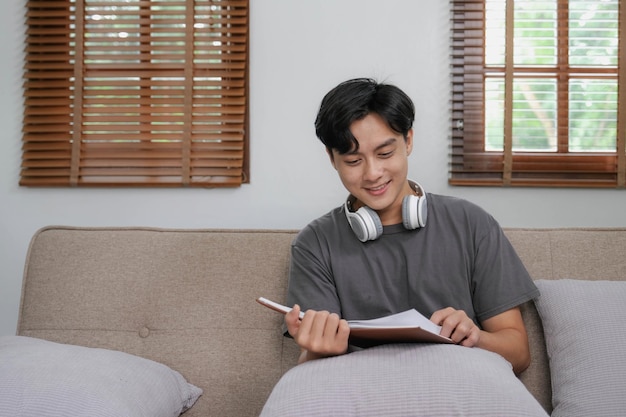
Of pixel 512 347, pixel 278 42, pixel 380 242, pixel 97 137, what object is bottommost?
pixel 512 347

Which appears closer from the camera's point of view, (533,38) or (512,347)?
(512,347)

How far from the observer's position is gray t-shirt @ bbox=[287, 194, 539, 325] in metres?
1.59

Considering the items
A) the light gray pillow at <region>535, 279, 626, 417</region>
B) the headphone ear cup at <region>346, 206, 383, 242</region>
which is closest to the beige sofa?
the light gray pillow at <region>535, 279, 626, 417</region>

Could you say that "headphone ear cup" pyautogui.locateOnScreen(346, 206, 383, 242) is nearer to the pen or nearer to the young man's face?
the young man's face

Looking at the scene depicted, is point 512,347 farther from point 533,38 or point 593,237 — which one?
point 533,38

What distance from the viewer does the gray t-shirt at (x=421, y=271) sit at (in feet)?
5.21

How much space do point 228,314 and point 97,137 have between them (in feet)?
3.86

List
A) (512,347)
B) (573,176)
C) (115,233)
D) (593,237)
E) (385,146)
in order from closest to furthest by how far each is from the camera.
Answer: (512,347) < (385,146) < (593,237) < (115,233) < (573,176)

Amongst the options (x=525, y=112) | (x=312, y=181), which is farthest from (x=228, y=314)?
(x=525, y=112)

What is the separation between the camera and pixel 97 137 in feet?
8.51

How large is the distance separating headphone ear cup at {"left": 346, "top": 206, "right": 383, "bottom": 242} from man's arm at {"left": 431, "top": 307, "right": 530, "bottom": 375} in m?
0.29

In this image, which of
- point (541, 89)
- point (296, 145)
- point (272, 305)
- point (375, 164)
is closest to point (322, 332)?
point (272, 305)

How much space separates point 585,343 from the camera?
146 centimetres

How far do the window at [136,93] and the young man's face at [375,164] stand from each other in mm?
971
